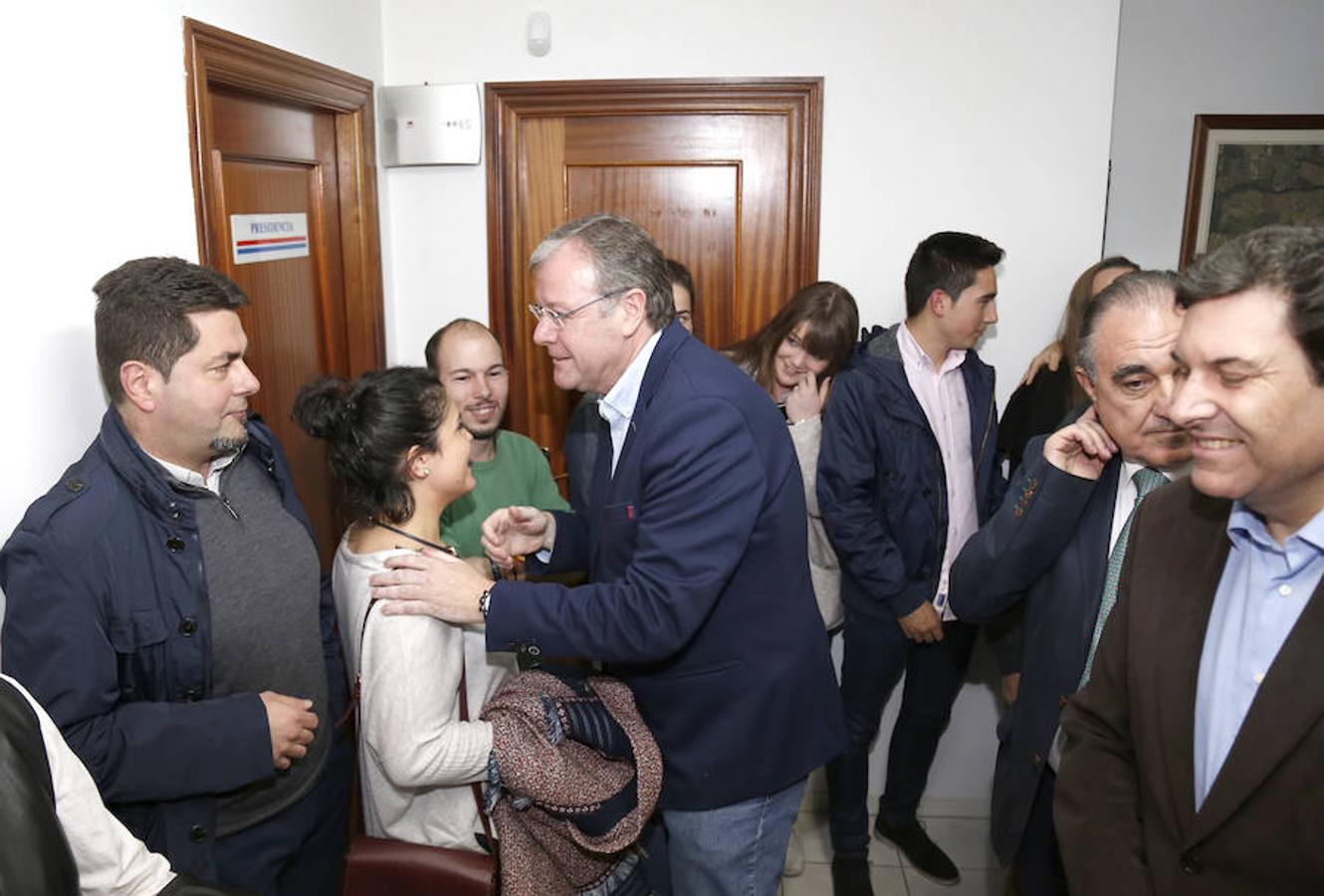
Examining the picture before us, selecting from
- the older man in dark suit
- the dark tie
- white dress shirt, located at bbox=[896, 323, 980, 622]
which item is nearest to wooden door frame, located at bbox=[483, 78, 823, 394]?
white dress shirt, located at bbox=[896, 323, 980, 622]

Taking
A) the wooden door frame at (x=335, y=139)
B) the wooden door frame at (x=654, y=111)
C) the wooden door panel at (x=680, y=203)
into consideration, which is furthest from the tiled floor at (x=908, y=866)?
A: the wooden door frame at (x=335, y=139)

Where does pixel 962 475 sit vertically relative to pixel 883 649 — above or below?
above

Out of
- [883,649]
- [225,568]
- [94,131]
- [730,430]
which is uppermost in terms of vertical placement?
[94,131]

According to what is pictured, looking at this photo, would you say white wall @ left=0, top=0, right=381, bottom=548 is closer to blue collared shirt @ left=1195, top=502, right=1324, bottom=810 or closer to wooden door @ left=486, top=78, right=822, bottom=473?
wooden door @ left=486, top=78, right=822, bottom=473

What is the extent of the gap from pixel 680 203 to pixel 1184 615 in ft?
8.16

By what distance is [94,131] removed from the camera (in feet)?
6.16

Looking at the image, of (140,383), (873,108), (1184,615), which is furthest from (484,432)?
(1184,615)

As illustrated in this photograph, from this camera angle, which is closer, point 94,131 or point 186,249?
point 94,131

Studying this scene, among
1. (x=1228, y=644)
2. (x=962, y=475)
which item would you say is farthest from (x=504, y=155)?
(x=1228, y=644)

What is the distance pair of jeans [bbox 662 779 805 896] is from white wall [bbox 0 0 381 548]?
54.0 inches

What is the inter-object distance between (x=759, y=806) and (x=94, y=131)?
1.86m

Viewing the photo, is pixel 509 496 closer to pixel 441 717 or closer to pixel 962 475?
pixel 441 717

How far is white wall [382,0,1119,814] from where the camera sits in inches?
129

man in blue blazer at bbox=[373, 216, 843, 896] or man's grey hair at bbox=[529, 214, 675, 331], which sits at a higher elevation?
man's grey hair at bbox=[529, 214, 675, 331]
